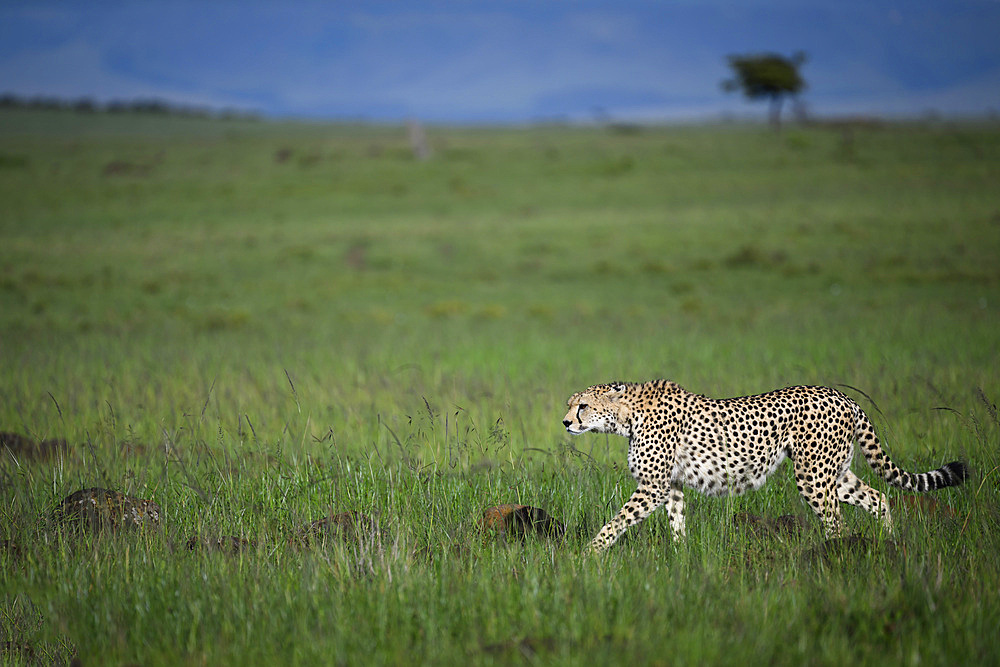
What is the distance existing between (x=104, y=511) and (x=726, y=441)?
3757mm

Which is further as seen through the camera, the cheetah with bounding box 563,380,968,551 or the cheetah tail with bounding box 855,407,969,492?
the cheetah tail with bounding box 855,407,969,492

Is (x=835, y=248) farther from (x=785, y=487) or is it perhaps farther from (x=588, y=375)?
(x=785, y=487)

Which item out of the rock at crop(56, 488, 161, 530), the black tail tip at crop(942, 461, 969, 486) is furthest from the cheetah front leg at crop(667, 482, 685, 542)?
the rock at crop(56, 488, 161, 530)

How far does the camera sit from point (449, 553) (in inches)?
207

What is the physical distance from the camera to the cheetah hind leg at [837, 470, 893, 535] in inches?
206

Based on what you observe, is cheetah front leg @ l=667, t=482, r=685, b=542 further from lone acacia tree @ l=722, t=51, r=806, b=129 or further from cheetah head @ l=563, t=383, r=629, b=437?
lone acacia tree @ l=722, t=51, r=806, b=129

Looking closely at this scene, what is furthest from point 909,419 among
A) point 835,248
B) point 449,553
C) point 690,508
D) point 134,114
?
point 134,114

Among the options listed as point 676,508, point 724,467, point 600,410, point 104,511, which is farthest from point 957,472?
point 104,511

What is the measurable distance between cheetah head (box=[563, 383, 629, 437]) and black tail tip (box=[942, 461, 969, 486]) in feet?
5.79

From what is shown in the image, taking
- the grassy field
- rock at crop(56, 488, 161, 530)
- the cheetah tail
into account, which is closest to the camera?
the grassy field

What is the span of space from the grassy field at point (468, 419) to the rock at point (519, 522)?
0.35 ft

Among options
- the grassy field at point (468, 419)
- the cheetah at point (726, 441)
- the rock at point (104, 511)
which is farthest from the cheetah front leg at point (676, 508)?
the rock at point (104, 511)

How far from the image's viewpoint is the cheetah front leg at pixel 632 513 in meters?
5.00

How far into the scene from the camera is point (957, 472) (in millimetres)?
4938
